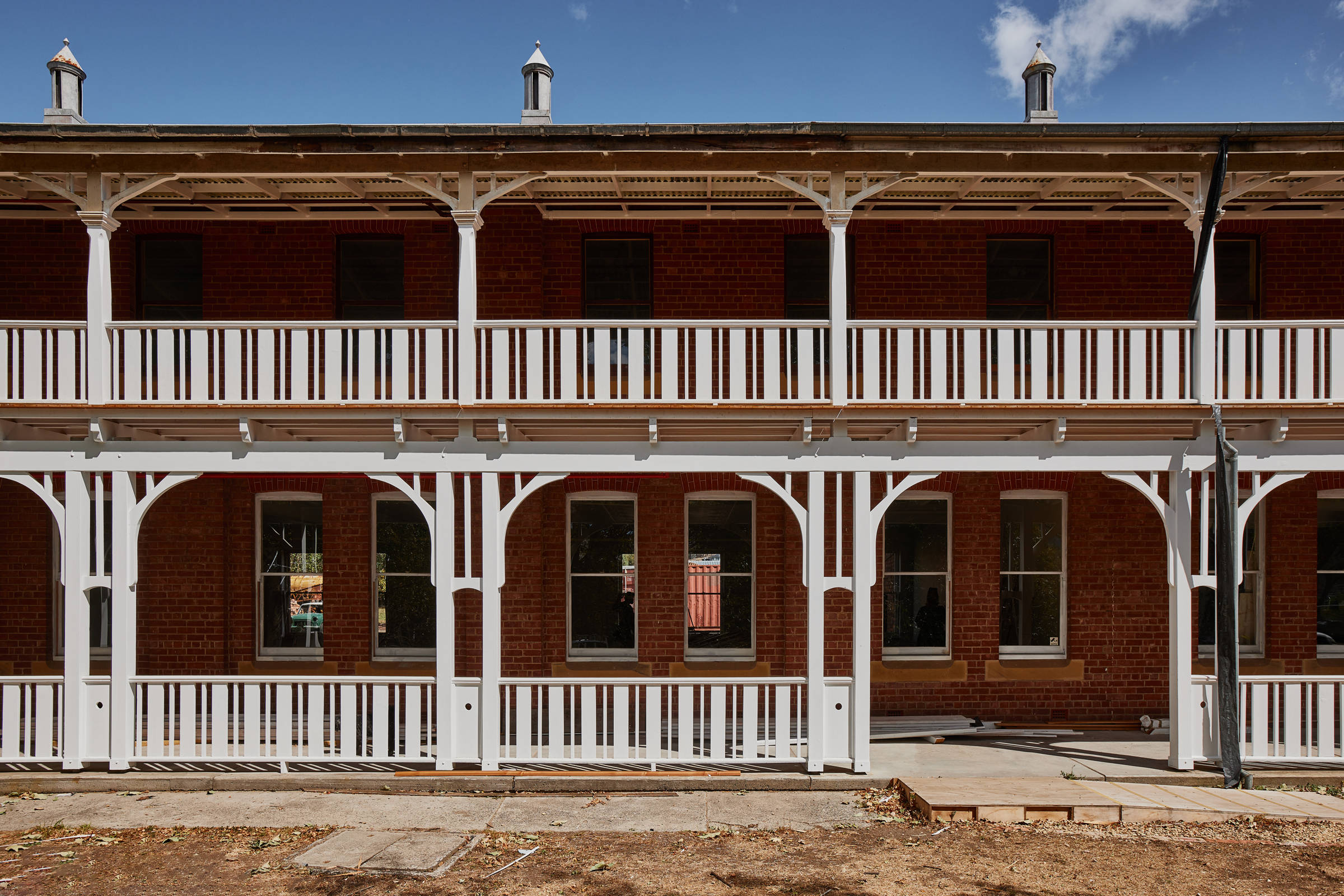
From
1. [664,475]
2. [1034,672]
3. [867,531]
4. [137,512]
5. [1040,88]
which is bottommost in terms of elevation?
[1034,672]

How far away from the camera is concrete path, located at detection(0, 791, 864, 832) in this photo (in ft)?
24.5

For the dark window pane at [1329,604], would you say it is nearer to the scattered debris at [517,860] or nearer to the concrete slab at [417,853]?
the scattered debris at [517,860]

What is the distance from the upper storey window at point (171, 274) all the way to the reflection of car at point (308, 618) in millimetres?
4057

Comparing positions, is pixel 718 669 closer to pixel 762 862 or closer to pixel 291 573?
pixel 762 862

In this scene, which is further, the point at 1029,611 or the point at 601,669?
the point at 1029,611

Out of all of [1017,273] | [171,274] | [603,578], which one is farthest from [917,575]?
[171,274]

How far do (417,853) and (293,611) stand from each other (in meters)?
5.45

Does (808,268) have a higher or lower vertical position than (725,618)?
higher

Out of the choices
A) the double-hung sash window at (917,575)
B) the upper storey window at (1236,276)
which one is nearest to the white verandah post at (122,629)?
the double-hung sash window at (917,575)

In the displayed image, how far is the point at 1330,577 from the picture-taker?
37.0ft

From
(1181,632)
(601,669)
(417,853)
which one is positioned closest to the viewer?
(417,853)

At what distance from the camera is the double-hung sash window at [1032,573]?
36.8 feet

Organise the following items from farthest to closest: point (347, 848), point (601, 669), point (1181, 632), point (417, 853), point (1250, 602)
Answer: point (1250, 602), point (601, 669), point (1181, 632), point (347, 848), point (417, 853)

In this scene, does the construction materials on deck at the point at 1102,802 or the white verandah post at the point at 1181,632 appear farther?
the white verandah post at the point at 1181,632
